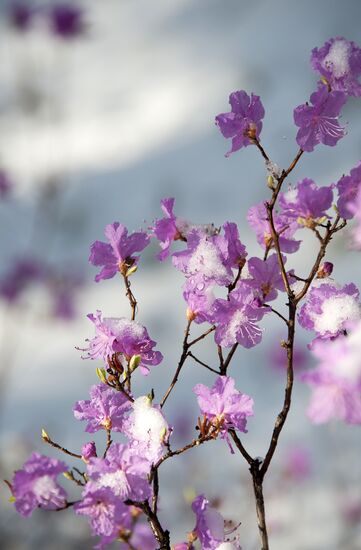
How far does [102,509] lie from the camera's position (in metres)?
Answer: 0.65

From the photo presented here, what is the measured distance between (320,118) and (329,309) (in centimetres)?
19

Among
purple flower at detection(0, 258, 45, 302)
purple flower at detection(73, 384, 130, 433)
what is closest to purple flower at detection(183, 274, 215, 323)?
purple flower at detection(73, 384, 130, 433)

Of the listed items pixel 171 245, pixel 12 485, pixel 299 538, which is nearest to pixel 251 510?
pixel 299 538

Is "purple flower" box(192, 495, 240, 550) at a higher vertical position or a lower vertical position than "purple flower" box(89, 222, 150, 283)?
lower

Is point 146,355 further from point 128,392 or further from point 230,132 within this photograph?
point 230,132

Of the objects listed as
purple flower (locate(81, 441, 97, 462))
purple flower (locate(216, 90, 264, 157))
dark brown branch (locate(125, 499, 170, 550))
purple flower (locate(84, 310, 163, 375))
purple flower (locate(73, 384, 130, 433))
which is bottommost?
dark brown branch (locate(125, 499, 170, 550))

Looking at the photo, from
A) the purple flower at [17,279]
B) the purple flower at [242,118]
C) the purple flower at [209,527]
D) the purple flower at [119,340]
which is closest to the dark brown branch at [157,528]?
the purple flower at [209,527]

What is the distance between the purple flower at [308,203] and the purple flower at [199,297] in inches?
4.2

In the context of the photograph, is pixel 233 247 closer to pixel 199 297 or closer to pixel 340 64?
pixel 199 297

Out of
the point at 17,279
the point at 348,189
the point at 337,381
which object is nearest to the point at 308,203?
the point at 348,189

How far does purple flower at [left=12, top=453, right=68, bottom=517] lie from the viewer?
0.64 metres

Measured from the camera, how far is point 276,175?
78 centimetres

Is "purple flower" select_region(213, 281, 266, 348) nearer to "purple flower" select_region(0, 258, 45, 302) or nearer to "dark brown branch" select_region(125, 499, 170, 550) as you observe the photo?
"dark brown branch" select_region(125, 499, 170, 550)

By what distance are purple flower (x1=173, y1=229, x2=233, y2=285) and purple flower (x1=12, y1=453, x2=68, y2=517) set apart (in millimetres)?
224
